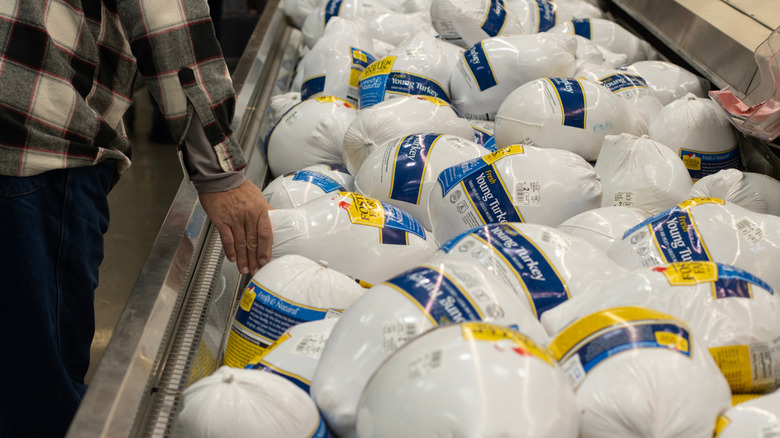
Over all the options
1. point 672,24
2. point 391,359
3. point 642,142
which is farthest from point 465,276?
point 672,24

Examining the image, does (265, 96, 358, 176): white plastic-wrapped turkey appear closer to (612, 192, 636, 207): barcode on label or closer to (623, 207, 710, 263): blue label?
(612, 192, 636, 207): barcode on label

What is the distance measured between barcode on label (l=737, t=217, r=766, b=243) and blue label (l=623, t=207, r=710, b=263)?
83 mm

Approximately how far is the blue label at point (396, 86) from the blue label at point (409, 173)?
52cm

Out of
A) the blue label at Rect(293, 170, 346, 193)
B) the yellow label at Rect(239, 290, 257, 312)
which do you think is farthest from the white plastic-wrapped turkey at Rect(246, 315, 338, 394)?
the blue label at Rect(293, 170, 346, 193)

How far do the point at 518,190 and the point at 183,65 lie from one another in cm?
81

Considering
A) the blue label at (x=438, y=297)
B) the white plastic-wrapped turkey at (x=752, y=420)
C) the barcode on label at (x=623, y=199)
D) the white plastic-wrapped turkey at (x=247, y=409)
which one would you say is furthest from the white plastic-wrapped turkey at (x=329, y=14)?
the white plastic-wrapped turkey at (x=752, y=420)

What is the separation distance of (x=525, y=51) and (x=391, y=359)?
1.56 metres

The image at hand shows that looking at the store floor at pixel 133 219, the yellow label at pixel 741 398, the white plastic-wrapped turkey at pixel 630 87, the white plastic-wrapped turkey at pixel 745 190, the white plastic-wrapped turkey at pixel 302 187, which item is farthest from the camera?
the store floor at pixel 133 219

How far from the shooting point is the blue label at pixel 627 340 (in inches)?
33.7

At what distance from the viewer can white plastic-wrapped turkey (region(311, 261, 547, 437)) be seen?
2.94 ft

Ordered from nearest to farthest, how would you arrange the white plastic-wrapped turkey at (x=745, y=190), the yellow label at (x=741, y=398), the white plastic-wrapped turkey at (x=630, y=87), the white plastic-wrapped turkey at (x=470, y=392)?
the white plastic-wrapped turkey at (x=470, y=392) → the yellow label at (x=741, y=398) → the white plastic-wrapped turkey at (x=745, y=190) → the white plastic-wrapped turkey at (x=630, y=87)

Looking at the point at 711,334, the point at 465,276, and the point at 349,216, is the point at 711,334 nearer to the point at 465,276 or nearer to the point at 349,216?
the point at 465,276

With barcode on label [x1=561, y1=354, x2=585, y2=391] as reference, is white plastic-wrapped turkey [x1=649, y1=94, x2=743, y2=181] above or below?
below

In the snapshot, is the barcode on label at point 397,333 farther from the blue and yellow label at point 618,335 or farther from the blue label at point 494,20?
the blue label at point 494,20
